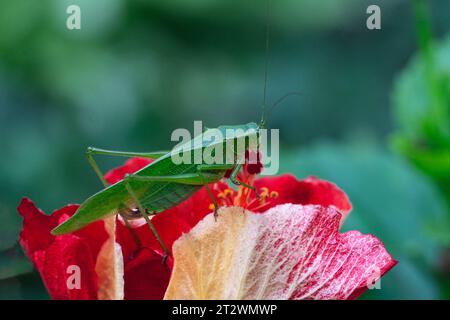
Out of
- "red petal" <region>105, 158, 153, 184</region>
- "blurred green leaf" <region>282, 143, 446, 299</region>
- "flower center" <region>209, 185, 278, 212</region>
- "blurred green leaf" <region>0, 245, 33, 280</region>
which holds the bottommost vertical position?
"blurred green leaf" <region>282, 143, 446, 299</region>

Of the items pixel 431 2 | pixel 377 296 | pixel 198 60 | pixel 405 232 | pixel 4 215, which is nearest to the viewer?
pixel 4 215

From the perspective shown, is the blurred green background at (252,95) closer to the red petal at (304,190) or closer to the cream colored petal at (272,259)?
the red petal at (304,190)

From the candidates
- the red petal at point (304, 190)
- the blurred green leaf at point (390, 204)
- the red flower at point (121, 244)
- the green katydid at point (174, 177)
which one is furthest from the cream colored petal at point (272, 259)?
the blurred green leaf at point (390, 204)

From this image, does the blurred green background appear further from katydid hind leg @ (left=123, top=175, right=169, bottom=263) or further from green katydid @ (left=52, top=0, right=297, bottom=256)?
katydid hind leg @ (left=123, top=175, right=169, bottom=263)

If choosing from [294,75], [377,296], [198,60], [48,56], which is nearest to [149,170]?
[377,296]

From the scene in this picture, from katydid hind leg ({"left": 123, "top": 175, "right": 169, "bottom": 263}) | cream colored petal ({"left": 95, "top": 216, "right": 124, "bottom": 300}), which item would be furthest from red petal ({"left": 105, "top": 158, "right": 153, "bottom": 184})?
cream colored petal ({"left": 95, "top": 216, "right": 124, "bottom": 300})

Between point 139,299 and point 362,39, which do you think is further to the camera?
point 362,39

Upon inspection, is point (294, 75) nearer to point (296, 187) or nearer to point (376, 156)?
point (376, 156)

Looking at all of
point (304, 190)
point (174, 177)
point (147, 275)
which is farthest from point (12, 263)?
point (304, 190)
